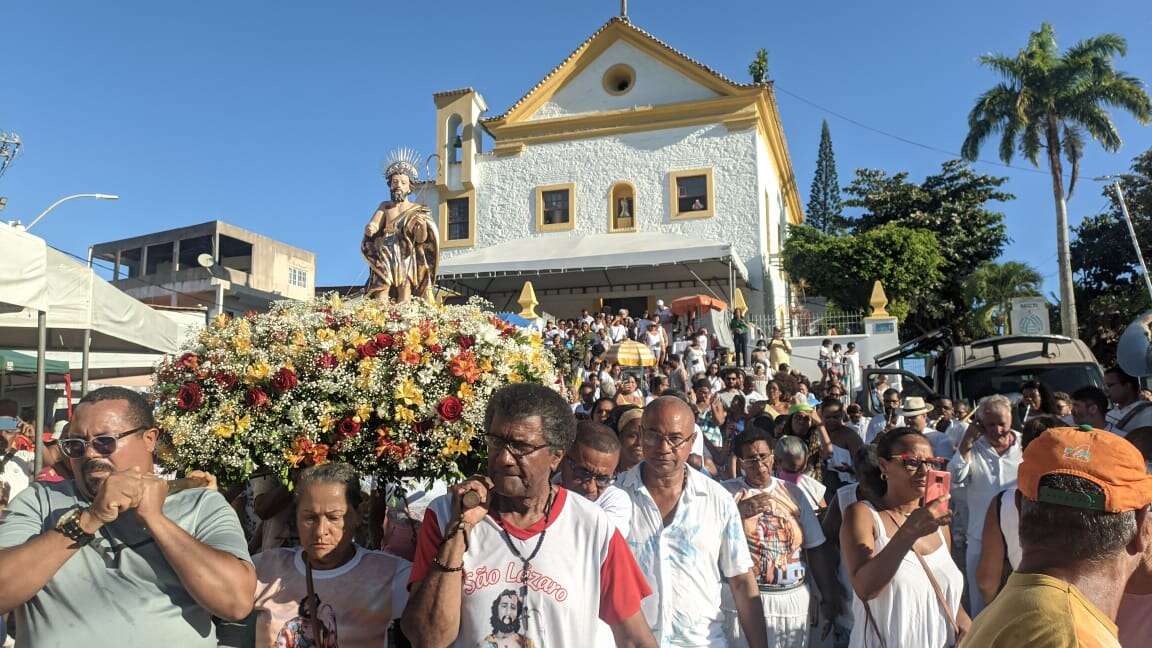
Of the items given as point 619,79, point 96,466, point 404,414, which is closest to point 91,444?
point 96,466

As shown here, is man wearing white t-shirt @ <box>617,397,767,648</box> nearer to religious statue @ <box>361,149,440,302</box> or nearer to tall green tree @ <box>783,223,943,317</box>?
religious statue @ <box>361,149,440,302</box>

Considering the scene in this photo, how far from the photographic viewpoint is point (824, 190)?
57938 millimetres

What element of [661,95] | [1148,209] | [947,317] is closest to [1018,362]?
[661,95]

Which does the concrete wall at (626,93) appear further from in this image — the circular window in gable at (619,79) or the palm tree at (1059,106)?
the palm tree at (1059,106)

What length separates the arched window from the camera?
25344 mm

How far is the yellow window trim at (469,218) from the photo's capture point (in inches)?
1054

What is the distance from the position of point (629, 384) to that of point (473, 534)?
721 centimetres

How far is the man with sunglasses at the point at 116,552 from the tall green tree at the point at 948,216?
95.4ft

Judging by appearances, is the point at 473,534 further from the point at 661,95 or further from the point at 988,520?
the point at 661,95

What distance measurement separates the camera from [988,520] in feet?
10.8

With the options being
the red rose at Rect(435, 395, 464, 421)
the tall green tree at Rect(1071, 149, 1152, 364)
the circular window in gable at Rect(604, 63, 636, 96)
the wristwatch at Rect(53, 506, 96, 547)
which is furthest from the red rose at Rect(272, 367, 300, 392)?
the tall green tree at Rect(1071, 149, 1152, 364)

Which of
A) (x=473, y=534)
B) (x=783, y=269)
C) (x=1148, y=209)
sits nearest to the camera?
(x=473, y=534)

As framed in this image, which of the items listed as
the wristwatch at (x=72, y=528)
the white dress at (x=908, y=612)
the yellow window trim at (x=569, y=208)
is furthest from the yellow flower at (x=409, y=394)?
the yellow window trim at (x=569, y=208)

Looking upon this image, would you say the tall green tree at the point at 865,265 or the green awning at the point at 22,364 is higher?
the tall green tree at the point at 865,265
